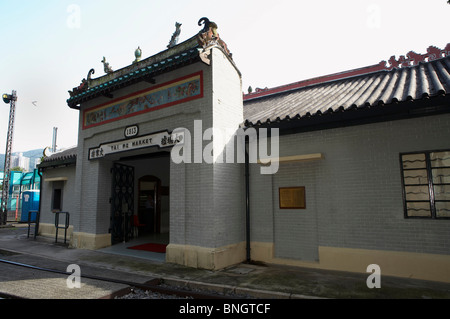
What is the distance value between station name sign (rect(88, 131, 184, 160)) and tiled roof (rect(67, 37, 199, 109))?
1678mm

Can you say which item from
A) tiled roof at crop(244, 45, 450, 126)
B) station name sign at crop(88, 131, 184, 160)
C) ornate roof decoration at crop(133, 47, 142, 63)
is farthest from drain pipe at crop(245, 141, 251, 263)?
ornate roof decoration at crop(133, 47, 142, 63)

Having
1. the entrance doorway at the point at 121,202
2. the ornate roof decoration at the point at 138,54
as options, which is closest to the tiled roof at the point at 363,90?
the ornate roof decoration at the point at 138,54

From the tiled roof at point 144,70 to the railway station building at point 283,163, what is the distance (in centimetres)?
4

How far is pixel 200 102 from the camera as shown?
7.66 meters

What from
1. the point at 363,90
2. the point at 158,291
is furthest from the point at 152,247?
the point at 363,90

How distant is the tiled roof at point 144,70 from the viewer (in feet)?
24.6

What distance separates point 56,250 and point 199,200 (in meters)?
5.85

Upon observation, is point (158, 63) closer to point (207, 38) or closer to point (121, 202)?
point (207, 38)

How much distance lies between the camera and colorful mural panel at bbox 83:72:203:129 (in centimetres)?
792

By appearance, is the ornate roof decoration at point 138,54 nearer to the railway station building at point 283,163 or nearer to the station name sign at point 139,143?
the railway station building at point 283,163

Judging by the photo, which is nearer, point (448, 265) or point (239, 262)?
point (448, 265)

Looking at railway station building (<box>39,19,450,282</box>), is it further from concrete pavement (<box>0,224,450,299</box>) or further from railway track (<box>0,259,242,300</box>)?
railway track (<box>0,259,242,300</box>)

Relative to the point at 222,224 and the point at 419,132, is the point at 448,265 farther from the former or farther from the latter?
the point at 222,224
